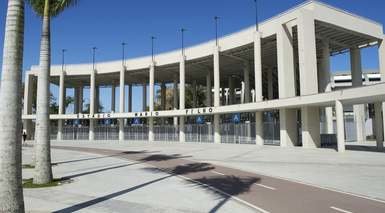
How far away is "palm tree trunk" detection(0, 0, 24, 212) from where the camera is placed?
712cm

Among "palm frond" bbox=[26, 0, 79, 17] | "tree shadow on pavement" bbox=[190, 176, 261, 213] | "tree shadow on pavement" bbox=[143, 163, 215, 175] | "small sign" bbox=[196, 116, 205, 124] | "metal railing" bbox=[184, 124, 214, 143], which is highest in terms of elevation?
"palm frond" bbox=[26, 0, 79, 17]

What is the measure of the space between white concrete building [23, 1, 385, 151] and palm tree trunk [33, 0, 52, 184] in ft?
66.1

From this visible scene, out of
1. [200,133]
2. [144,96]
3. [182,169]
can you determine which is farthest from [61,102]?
[182,169]

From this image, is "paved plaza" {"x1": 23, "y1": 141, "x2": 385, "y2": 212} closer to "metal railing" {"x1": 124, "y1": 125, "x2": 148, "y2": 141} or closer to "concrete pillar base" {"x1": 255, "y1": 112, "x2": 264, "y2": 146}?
"concrete pillar base" {"x1": 255, "y1": 112, "x2": 264, "y2": 146}

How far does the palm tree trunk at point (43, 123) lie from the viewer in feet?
43.2

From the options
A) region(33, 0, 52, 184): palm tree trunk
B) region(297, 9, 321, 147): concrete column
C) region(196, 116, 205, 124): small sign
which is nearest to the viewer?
region(33, 0, 52, 184): palm tree trunk

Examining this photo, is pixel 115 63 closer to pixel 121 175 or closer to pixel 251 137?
pixel 251 137

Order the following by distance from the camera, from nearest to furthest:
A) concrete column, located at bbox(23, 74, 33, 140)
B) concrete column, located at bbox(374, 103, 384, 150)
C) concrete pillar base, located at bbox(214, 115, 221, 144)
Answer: concrete column, located at bbox(374, 103, 384, 150), concrete pillar base, located at bbox(214, 115, 221, 144), concrete column, located at bbox(23, 74, 33, 140)

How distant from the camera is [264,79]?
2320 inches

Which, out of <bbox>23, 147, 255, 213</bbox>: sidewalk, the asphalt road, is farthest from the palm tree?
the asphalt road

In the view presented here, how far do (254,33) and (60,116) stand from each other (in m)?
35.7

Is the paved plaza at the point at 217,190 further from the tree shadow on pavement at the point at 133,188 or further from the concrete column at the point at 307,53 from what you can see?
the concrete column at the point at 307,53

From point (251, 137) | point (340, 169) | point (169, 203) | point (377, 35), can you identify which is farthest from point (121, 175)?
point (377, 35)

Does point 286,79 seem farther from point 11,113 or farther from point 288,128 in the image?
point 11,113
